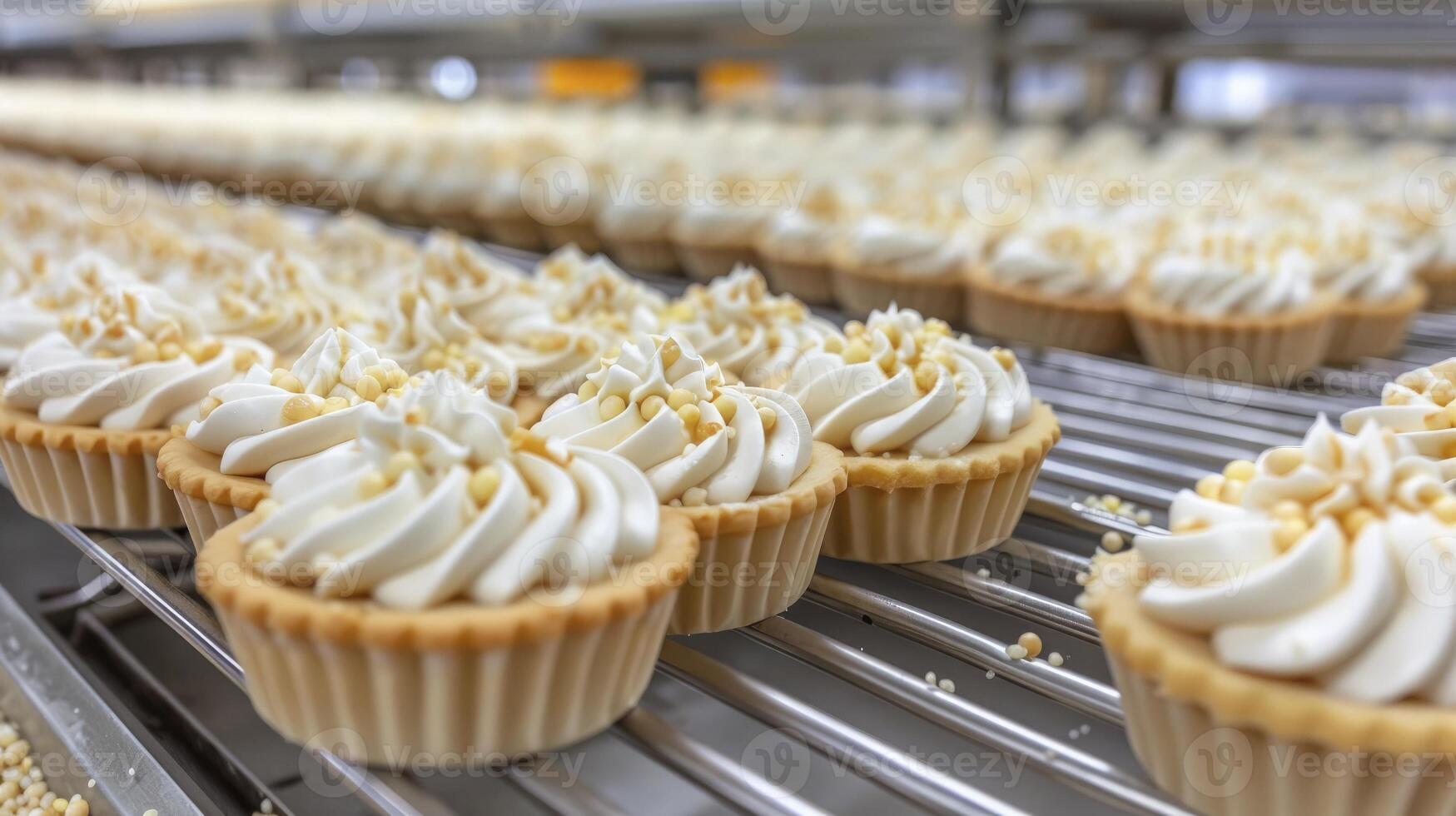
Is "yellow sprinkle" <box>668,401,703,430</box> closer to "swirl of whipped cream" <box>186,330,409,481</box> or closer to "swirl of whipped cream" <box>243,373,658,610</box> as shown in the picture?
"swirl of whipped cream" <box>243,373,658,610</box>

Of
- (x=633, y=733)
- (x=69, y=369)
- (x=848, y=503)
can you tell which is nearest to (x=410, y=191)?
(x=69, y=369)

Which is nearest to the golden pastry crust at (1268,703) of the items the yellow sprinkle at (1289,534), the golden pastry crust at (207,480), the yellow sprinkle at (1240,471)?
the yellow sprinkle at (1289,534)

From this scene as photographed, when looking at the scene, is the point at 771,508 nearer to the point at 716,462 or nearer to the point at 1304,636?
the point at 716,462

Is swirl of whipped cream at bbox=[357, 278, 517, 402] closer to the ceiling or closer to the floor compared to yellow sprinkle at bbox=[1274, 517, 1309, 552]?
closer to the ceiling

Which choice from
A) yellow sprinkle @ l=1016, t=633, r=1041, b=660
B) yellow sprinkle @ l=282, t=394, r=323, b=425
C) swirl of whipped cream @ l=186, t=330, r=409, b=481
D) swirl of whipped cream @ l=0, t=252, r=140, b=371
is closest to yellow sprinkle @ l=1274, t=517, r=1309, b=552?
yellow sprinkle @ l=1016, t=633, r=1041, b=660

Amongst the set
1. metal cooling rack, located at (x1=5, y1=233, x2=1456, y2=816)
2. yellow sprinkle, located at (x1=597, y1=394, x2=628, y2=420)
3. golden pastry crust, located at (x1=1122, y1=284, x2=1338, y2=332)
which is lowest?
metal cooling rack, located at (x1=5, y1=233, x2=1456, y2=816)

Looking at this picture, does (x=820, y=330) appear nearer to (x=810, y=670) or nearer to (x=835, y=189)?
(x=810, y=670)
